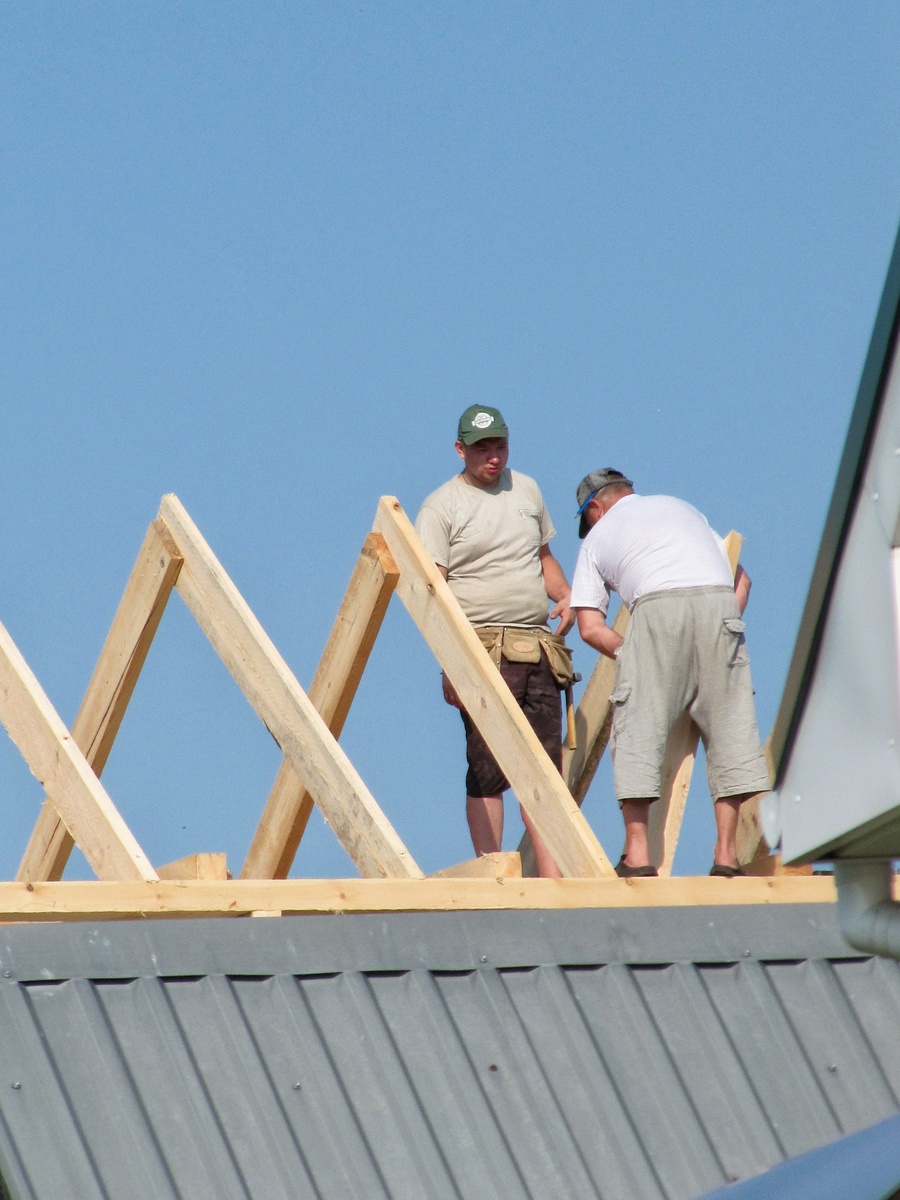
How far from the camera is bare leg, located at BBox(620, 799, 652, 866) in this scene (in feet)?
19.2

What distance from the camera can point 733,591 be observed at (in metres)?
6.14

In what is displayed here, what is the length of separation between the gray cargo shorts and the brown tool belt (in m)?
0.76

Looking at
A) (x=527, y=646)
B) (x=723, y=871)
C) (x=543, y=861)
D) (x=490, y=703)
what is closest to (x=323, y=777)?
(x=490, y=703)

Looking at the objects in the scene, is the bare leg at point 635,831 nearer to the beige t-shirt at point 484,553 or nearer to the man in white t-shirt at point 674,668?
the man in white t-shirt at point 674,668

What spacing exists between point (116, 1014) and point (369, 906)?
0.85 metres

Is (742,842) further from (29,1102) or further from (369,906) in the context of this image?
(29,1102)

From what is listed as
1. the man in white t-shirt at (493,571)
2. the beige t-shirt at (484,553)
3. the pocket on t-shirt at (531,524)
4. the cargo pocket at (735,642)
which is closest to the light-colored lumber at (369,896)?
the cargo pocket at (735,642)

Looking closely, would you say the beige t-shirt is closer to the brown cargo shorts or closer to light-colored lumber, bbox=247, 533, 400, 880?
the brown cargo shorts

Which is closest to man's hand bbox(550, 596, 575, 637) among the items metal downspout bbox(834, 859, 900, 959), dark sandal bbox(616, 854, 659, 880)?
dark sandal bbox(616, 854, 659, 880)

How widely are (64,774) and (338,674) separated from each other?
113 centimetres

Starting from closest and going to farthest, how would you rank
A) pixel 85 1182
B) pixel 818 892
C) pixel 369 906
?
pixel 85 1182
pixel 369 906
pixel 818 892

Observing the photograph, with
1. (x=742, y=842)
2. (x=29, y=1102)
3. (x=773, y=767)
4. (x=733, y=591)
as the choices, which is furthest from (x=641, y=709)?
(x=773, y=767)

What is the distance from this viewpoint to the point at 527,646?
6824 mm

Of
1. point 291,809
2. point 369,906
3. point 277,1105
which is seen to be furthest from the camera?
point 291,809
